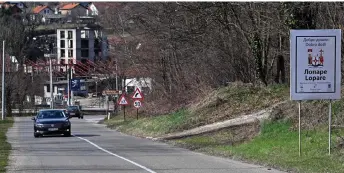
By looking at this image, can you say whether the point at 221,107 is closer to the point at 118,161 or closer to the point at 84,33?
the point at 118,161

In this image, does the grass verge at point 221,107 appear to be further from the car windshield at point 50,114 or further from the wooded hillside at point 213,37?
the car windshield at point 50,114

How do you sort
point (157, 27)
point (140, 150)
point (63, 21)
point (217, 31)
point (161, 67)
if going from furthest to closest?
Result: 1. point (63, 21)
2. point (161, 67)
3. point (157, 27)
4. point (217, 31)
5. point (140, 150)

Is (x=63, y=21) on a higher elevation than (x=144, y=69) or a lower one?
higher

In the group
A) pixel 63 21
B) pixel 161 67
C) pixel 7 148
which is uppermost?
pixel 63 21

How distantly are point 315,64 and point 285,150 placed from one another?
2.52m

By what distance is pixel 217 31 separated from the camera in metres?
39.4

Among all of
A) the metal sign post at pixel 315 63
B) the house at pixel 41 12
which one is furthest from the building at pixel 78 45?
the metal sign post at pixel 315 63

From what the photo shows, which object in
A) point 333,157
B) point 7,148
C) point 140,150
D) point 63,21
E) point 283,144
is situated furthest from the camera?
point 63,21

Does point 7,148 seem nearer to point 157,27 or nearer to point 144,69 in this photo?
point 157,27

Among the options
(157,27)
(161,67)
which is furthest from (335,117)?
(161,67)

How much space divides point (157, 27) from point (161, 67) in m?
7.67

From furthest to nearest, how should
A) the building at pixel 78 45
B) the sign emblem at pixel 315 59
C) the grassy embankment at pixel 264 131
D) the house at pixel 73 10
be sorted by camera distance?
the house at pixel 73 10
the building at pixel 78 45
the sign emblem at pixel 315 59
the grassy embankment at pixel 264 131

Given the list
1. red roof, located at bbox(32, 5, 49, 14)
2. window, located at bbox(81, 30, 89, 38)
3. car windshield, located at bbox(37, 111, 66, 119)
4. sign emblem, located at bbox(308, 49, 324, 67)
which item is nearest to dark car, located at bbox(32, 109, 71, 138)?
car windshield, located at bbox(37, 111, 66, 119)

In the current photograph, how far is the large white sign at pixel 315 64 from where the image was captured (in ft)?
69.8
